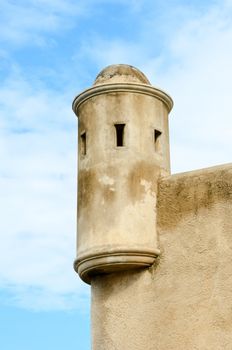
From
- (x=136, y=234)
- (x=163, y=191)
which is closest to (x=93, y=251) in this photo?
(x=136, y=234)

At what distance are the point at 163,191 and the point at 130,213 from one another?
50 centimetres

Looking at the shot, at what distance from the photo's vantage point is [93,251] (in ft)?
28.7

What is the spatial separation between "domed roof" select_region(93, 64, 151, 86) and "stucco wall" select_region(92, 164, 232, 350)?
132cm

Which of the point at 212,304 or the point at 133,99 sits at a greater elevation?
the point at 133,99

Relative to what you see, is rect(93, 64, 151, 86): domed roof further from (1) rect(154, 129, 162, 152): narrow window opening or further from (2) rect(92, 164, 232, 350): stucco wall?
(2) rect(92, 164, 232, 350): stucco wall

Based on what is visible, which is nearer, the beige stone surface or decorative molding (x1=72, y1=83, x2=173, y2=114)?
the beige stone surface

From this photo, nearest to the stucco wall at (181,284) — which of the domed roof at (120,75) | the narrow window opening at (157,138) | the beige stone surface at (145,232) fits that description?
the beige stone surface at (145,232)

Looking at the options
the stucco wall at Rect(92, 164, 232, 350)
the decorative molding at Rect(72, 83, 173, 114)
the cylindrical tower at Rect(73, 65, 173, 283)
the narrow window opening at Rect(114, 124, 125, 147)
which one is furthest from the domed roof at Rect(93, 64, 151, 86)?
the stucco wall at Rect(92, 164, 232, 350)

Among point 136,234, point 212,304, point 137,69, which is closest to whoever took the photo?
point 212,304

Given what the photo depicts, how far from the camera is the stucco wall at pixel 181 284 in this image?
8133 mm

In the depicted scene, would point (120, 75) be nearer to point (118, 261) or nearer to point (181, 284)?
point (118, 261)

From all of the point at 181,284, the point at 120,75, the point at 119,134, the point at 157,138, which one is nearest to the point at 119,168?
the point at 119,134

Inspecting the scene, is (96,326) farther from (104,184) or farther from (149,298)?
(104,184)

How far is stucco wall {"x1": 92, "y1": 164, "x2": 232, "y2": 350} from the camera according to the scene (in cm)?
813
